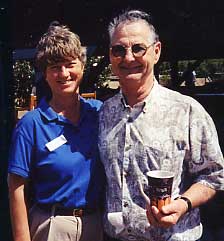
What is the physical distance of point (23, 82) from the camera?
53.2ft

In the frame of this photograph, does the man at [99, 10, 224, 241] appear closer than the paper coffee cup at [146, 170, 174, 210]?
No

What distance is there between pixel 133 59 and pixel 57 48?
38 centimetres

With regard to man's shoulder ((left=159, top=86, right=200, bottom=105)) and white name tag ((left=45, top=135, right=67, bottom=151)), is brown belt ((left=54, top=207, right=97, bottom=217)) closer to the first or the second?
white name tag ((left=45, top=135, right=67, bottom=151))

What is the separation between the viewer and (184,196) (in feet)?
6.55

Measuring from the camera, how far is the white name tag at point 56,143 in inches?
84.3

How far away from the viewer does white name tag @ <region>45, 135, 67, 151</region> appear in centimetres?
214

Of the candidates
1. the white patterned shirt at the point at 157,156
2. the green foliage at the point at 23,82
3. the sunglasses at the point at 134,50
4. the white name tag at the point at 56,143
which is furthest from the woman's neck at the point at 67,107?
the green foliage at the point at 23,82

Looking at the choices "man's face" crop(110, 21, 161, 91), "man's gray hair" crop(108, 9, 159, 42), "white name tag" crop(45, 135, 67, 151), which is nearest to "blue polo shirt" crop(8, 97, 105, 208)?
"white name tag" crop(45, 135, 67, 151)

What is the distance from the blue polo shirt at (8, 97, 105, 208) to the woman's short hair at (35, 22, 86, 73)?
9.0 inches

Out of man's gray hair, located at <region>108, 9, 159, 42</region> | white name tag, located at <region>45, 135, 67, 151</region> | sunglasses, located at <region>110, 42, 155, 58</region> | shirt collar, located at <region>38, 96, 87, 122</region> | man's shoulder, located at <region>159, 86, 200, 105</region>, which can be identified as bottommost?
white name tag, located at <region>45, 135, 67, 151</region>

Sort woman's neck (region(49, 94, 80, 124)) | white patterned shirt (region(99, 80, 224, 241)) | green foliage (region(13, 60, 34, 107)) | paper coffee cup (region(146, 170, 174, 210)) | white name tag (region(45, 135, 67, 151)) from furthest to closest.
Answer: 1. green foliage (region(13, 60, 34, 107))
2. woman's neck (region(49, 94, 80, 124))
3. white name tag (region(45, 135, 67, 151))
4. white patterned shirt (region(99, 80, 224, 241))
5. paper coffee cup (region(146, 170, 174, 210))

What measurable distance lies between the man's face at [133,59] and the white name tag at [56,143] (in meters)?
0.37

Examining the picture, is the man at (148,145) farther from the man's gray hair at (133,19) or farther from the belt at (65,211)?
the belt at (65,211)

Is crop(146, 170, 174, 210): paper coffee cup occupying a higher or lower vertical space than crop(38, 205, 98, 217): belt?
higher
